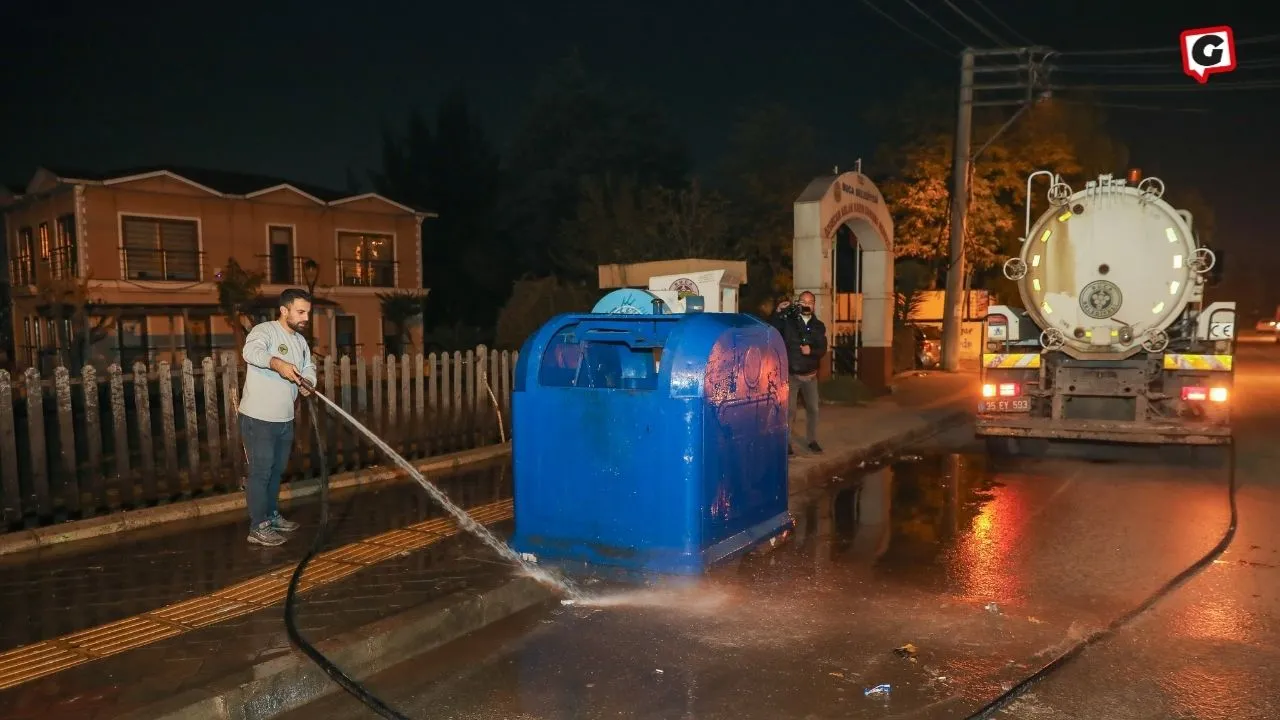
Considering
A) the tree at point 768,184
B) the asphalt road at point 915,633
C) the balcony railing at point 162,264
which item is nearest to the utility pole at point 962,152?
the tree at point 768,184

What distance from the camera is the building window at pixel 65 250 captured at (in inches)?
1009

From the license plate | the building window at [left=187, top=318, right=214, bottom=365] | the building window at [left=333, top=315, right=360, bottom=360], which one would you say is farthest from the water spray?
the building window at [left=333, top=315, right=360, bottom=360]

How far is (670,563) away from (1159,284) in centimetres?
734

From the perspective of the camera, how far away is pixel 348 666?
14.8 ft

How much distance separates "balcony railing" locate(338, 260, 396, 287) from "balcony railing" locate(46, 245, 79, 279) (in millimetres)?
7688

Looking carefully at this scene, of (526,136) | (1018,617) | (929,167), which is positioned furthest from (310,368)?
(526,136)

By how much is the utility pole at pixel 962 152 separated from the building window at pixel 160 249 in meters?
21.0

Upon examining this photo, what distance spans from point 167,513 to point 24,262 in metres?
28.0

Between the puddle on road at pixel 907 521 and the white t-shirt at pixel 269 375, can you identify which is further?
the puddle on road at pixel 907 521

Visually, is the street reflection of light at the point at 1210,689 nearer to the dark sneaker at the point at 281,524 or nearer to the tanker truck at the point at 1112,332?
the dark sneaker at the point at 281,524

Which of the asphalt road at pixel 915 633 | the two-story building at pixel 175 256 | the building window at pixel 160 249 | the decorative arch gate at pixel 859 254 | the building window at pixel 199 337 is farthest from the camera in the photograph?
the building window at pixel 199 337

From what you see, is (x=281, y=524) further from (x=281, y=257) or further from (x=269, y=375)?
(x=281, y=257)

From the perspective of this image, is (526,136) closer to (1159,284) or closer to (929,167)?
(929,167)

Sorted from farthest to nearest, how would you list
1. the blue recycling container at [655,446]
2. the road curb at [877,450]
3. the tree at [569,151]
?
the tree at [569,151] → the road curb at [877,450] → the blue recycling container at [655,446]
